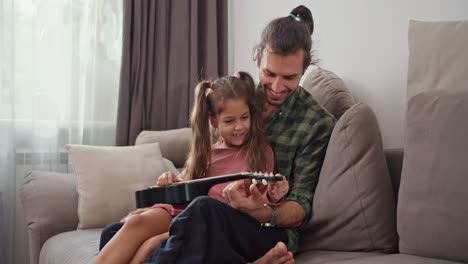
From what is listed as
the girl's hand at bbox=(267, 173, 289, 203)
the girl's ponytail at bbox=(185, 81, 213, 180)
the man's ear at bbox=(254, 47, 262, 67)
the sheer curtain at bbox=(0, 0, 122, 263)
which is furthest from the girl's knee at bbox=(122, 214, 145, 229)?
the sheer curtain at bbox=(0, 0, 122, 263)

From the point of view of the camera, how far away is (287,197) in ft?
4.51

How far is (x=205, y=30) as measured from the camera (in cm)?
296

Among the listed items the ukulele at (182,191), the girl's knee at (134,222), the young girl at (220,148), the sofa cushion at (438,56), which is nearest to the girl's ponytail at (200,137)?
the young girl at (220,148)

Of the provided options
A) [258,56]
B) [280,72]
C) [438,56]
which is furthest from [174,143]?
[438,56]

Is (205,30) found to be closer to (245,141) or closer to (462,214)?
(245,141)

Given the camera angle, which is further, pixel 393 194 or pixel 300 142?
pixel 300 142

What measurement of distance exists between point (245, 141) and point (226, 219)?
44 centimetres

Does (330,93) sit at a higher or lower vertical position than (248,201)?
higher

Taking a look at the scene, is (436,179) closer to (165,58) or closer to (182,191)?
(182,191)

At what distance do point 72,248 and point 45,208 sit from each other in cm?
35

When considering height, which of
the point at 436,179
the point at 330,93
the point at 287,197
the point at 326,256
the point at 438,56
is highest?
the point at 438,56

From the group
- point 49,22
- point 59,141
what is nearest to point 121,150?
point 59,141

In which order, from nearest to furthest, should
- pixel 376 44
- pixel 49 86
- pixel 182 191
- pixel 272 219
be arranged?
pixel 272 219
pixel 182 191
pixel 376 44
pixel 49 86

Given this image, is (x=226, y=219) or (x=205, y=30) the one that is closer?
(x=226, y=219)
